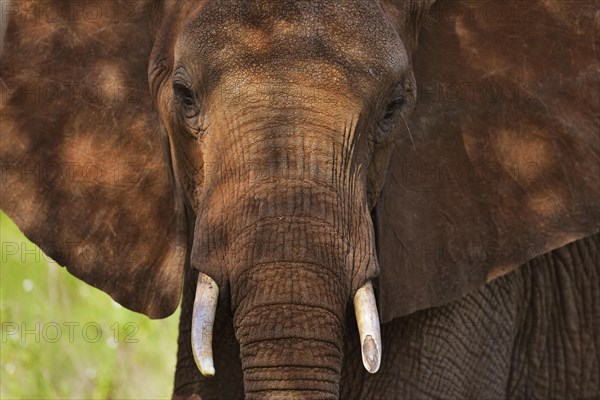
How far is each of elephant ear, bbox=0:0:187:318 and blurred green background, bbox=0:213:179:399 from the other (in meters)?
1.53

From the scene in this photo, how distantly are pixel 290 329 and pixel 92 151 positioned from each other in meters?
1.44

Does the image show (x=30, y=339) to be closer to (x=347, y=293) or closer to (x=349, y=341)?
(x=349, y=341)

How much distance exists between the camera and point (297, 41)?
5391 millimetres

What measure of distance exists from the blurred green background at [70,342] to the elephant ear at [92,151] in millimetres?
1527

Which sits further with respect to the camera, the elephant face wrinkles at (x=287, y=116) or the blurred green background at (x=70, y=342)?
the blurred green background at (x=70, y=342)

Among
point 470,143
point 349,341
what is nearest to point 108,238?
point 349,341

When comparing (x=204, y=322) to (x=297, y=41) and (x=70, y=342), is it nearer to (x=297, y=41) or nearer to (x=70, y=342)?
(x=297, y=41)

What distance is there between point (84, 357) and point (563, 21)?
3.12 meters

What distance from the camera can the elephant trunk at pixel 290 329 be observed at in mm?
5188

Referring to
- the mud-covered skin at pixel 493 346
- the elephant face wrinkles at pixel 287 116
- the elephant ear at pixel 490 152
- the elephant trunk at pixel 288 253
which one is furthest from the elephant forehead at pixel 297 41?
the mud-covered skin at pixel 493 346

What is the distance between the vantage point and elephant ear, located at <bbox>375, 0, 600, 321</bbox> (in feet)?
20.5

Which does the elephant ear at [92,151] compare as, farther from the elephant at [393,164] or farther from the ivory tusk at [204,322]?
the ivory tusk at [204,322]

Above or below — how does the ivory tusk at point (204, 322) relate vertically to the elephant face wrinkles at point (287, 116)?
below

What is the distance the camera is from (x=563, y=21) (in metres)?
6.38
